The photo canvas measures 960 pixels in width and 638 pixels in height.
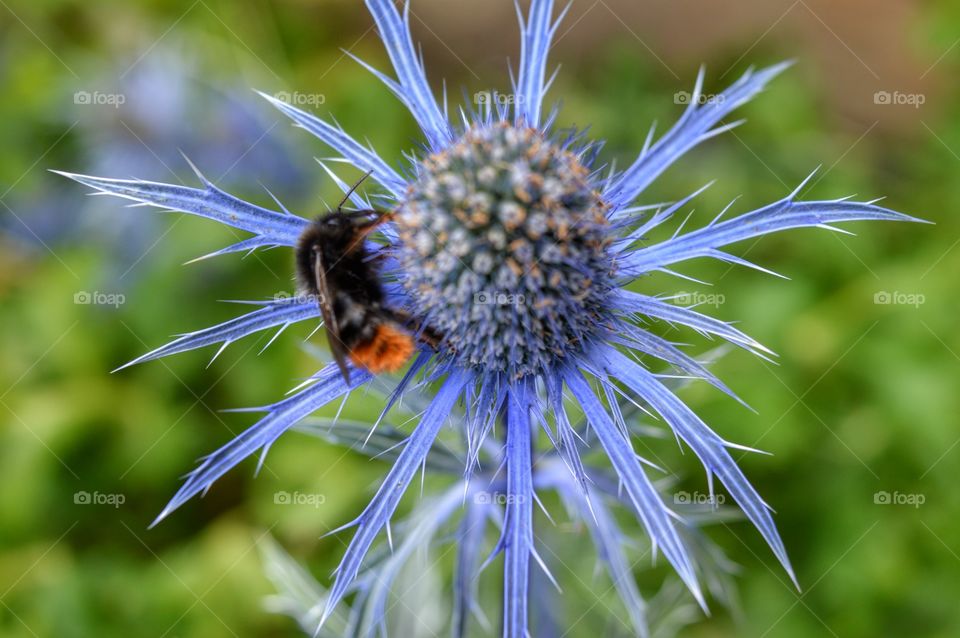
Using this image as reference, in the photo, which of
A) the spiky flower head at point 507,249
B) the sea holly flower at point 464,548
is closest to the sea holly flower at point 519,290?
the spiky flower head at point 507,249

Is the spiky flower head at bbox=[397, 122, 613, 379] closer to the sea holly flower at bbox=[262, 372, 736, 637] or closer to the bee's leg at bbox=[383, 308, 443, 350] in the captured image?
the bee's leg at bbox=[383, 308, 443, 350]

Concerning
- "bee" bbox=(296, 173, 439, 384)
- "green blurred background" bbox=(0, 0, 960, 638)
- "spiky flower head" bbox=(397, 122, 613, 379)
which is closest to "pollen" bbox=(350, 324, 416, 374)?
"bee" bbox=(296, 173, 439, 384)

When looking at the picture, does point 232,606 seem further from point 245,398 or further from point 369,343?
point 369,343

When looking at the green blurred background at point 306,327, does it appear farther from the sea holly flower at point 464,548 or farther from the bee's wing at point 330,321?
the bee's wing at point 330,321

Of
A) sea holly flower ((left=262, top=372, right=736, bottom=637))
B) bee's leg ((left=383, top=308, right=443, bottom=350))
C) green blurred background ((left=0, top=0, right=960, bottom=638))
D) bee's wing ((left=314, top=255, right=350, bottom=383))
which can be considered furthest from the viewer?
green blurred background ((left=0, top=0, right=960, bottom=638))

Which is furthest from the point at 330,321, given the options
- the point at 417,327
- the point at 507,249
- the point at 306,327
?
the point at 306,327

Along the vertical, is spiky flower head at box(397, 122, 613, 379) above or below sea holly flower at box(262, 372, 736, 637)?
above
